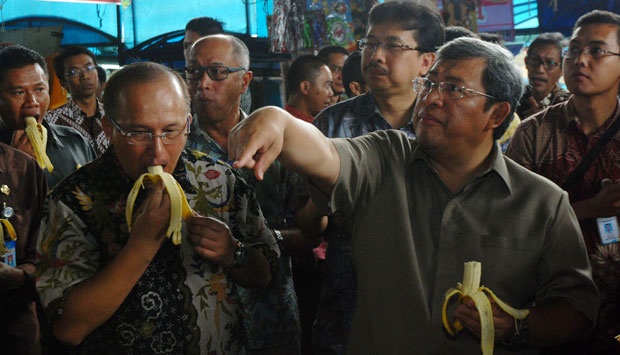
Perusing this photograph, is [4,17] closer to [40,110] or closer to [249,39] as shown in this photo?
[249,39]

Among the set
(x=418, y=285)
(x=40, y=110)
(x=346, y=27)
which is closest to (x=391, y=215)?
(x=418, y=285)

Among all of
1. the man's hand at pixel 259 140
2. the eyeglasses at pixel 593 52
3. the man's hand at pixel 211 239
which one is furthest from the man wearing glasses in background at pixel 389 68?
the man's hand at pixel 259 140

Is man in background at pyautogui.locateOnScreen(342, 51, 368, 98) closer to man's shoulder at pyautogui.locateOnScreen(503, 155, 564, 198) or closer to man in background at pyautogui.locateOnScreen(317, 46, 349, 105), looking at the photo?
man in background at pyautogui.locateOnScreen(317, 46, 349, 105)

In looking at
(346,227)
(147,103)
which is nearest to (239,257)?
(346,227)

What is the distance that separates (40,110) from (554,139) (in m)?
2.93

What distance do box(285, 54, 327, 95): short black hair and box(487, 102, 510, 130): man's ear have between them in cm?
319

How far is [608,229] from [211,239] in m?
2.16

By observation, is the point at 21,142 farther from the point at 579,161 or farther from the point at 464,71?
the point at 579,161

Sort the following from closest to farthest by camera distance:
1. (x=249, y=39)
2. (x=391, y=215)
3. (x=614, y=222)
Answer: (x=391, y=215) → (x=614, y=222) → (x=249, y=39)

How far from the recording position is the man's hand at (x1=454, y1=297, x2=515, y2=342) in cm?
207

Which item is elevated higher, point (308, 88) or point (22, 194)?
point (308, 88)

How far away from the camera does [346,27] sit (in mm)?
7188

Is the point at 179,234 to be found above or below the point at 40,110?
below

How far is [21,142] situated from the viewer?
3.79 meters
